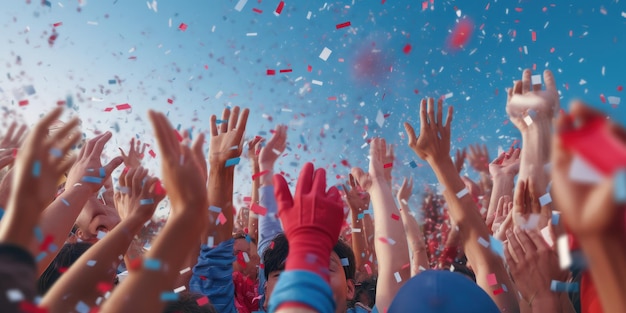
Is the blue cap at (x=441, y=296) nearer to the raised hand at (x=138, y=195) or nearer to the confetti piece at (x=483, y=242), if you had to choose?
the confetti piece at (x=483, y=242)

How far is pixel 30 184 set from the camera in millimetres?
1968

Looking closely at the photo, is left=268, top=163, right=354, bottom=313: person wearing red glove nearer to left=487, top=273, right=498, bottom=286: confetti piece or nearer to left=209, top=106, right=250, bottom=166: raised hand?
left=487, top=273, right=498, bottom=286: confetti piece

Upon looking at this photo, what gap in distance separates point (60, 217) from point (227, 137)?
4.93 ft

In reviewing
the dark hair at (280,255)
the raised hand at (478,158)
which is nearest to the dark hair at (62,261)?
the dark hair at (280,255)

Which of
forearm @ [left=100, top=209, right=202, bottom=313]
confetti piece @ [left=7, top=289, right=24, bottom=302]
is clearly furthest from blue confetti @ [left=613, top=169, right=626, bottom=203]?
confetti piece @ [left=7, top=289, right=24, bottom=302]

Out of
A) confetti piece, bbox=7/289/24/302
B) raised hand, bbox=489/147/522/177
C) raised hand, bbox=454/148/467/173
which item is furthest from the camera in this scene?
raised hand, bbox=454/148/467/173

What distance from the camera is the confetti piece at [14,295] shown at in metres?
1.58

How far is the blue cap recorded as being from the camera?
2287mm

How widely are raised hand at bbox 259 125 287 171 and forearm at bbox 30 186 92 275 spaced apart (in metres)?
2.22

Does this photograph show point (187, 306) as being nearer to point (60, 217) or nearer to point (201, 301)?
point (201, 301)

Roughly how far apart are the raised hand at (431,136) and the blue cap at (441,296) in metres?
1.41

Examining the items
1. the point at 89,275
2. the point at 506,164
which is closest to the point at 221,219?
the point at 89,275

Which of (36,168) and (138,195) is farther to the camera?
(138,195)

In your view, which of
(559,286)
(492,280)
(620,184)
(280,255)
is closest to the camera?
(620,184)
